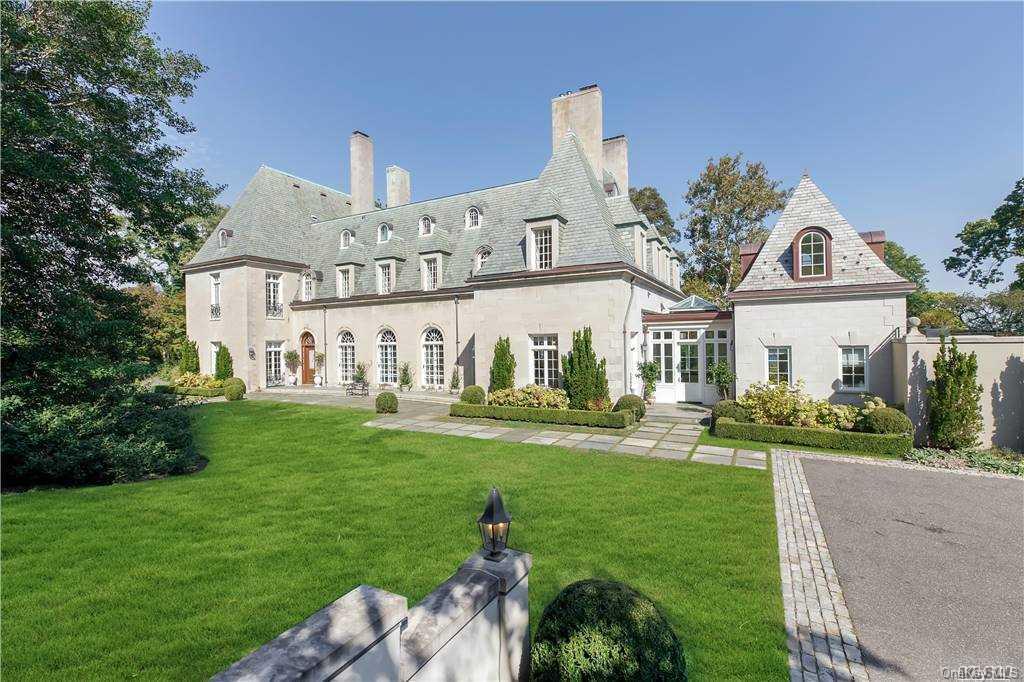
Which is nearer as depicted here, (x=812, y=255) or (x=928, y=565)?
(x=928, y=565)

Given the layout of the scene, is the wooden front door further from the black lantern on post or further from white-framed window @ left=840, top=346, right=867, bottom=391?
the black lantern on post

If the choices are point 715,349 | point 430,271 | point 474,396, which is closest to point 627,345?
point 715,349

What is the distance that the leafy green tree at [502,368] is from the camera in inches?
707

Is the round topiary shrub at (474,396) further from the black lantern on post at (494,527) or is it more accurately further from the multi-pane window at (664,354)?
the black lantern on post at (494,527)

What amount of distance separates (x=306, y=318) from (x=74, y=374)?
19.9 meters

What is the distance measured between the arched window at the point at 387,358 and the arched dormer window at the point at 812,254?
64.1ft

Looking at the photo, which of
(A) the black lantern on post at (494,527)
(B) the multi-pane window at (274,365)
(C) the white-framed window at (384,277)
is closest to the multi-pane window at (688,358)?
(C) the white-framed window at (384,277)

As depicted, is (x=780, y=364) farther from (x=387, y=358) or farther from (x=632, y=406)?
(x=387, y=358)

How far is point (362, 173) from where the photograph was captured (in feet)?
105

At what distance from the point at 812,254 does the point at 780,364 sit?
406 centimetres

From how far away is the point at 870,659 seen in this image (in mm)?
4121

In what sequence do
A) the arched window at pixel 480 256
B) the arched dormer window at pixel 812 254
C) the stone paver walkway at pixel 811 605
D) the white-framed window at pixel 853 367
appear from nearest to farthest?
the stone paver walkway at pixel 811 605
the white-framed window at pixel 853 367
the arched dormer window at pixel 812 254
the arched window at pixel 480 256

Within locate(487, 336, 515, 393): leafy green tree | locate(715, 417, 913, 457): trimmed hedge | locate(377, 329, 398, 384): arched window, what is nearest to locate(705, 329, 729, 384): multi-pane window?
locate(715, 417, 913, 457): trimmed hedge

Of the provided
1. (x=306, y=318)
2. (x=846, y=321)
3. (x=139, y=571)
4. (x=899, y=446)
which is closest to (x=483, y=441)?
(x=139, y=571)
